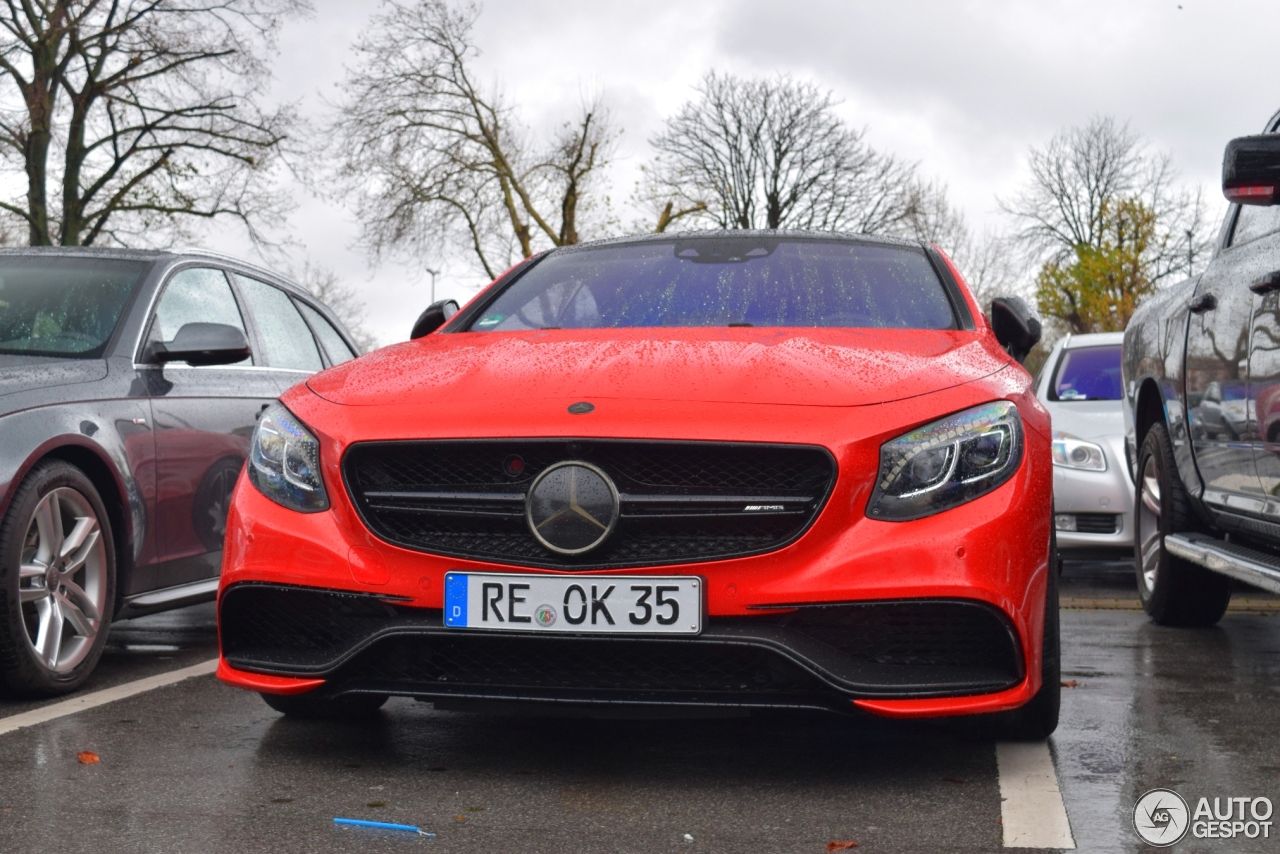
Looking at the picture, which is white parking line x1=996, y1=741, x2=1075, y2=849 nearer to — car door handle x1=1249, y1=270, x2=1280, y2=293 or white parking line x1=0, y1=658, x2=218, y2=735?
car door handle x1=1249, y1=270, x2=1280, y2=293

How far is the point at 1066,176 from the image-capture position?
186 feet

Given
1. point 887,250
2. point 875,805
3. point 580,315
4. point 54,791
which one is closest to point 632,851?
point 875,805

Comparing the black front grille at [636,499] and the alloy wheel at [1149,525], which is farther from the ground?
the black front grille at [636,499]

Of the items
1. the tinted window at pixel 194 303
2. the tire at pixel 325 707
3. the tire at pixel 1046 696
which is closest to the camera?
the tire at pixel 1046 696

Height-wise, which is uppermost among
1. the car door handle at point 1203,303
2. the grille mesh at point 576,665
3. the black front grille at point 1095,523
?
the car door handle at point 1203,303

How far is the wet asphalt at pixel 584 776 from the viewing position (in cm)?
318

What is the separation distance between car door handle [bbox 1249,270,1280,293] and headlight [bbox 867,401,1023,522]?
1.62 meters

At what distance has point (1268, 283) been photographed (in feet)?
15.8

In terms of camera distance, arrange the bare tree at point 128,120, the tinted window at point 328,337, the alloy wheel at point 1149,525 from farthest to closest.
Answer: the bare tree at point 128,120
the tinted window at point 328,337
the alloy wheel at point 1149,525

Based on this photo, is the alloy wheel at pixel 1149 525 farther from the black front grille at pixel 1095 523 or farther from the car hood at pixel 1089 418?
the car hood at pixel 1089 418

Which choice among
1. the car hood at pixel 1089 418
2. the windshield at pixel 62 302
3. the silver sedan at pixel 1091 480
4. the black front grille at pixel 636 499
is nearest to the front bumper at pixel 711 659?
the black front grille at pixel 636 499

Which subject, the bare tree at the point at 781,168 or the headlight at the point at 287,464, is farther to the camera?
the bare tree at the point at 781,168

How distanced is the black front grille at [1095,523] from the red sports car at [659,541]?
17.8 feet

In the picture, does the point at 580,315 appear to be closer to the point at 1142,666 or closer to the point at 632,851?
the point at 632,851
